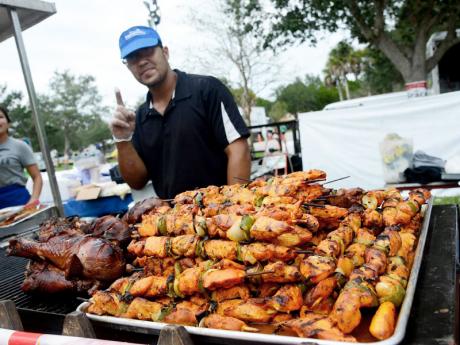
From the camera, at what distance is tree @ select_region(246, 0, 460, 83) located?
13.2 meters

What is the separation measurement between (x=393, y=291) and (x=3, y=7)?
450 cm

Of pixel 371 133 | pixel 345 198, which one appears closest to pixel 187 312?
pixel 345 198

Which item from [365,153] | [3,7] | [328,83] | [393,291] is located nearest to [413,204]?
[393,291]

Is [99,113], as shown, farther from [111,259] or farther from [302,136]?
[111,259]

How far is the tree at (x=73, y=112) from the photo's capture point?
65312mm

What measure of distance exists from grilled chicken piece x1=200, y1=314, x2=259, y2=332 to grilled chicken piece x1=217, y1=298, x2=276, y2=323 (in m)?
0.03

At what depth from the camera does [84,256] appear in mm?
1927

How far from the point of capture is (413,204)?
2.04m

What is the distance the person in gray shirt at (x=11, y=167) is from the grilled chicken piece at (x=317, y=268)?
448 centimetres

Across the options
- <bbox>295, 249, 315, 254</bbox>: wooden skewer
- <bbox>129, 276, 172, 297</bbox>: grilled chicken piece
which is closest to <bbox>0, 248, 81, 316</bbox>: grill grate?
<bbox>129, 276, 172, 297</bbox>: grilled chicken piece

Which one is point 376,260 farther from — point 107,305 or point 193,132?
point 193,132

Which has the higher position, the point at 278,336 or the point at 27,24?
the point at 27,24

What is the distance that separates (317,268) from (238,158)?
2014 millimetres

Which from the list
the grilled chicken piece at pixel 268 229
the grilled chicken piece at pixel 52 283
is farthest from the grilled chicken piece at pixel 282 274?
the grilled chicken piece at pixel 52 283
